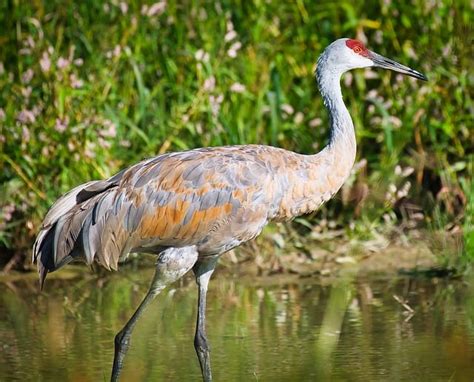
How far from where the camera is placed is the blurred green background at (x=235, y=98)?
29.2ft

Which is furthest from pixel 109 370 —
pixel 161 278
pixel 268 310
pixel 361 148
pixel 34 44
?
pixel 361 148

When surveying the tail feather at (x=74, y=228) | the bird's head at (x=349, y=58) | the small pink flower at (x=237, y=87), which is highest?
the bird's head at (x=349, y=58)

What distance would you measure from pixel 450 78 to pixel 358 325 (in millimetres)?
2661

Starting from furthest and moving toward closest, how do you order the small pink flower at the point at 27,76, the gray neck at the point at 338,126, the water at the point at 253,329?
1. the small pink flower at the point at 27,76
2. the gray neck at the point at 338,126
3. the water at the point at 253,329

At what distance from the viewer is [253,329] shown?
7.52m

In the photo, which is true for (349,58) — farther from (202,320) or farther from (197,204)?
(202,320)

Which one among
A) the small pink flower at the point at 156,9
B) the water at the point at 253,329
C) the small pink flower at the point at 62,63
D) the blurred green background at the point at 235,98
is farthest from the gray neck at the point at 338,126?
the small pink flower at the point at 156,9

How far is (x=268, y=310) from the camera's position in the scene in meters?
7.98

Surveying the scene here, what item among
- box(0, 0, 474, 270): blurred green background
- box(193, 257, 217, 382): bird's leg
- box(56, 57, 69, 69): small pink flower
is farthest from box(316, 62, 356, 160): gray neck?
box(56, 57, 69, 69): small pink flower

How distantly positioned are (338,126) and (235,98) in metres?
2.53

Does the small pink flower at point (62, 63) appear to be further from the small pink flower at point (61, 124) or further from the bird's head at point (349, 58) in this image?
the bird's head at point (349, 58)

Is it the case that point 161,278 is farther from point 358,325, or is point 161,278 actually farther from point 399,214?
point 399,214

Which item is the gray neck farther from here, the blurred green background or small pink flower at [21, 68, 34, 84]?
small pink flower at [21, 68, 34, 84]

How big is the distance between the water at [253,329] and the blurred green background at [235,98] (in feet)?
1.87
